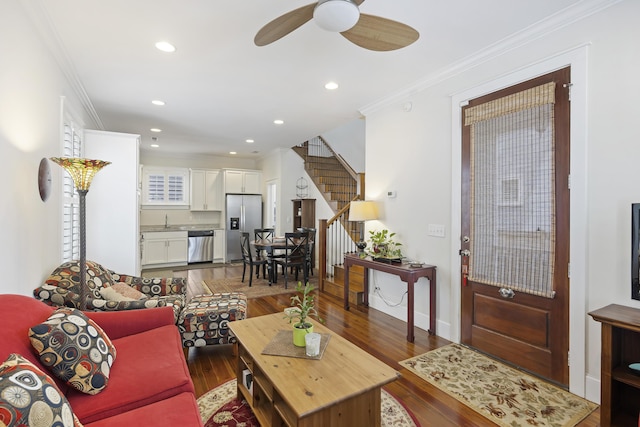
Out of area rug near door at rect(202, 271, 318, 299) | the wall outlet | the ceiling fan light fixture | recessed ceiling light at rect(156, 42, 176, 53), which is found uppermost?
recessed ceiling light at rect(156, 42, 176, 53)

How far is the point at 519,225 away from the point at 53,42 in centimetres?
436

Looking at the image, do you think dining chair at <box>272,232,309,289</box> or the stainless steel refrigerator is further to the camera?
the stainless steel refrigerator

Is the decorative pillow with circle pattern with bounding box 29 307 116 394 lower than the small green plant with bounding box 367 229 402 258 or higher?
lower

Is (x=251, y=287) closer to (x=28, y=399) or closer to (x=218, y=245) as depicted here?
(x=218, y=245)

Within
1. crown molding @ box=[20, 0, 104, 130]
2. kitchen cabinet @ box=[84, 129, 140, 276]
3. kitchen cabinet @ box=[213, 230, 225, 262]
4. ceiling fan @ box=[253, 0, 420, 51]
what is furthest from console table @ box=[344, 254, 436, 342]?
kitchen cabinet @ box=[213, 230, 225, 262]

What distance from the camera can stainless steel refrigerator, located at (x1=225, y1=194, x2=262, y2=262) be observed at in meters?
7.92

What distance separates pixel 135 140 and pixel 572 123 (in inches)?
196

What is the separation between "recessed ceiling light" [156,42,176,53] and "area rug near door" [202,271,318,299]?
3430mm

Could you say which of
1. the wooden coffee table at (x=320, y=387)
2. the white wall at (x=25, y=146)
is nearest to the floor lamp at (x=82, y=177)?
the white wall at (x=25, y=146)

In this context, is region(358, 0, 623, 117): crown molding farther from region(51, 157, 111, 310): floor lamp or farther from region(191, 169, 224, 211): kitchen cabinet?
region(191, 169, 224, 211): kitchen cabinet

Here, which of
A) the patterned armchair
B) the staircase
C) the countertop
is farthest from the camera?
the countertop

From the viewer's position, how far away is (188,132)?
5.84 metres

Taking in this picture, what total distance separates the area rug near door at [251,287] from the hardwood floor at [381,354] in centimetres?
30

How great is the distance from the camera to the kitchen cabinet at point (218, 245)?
26.1ft
